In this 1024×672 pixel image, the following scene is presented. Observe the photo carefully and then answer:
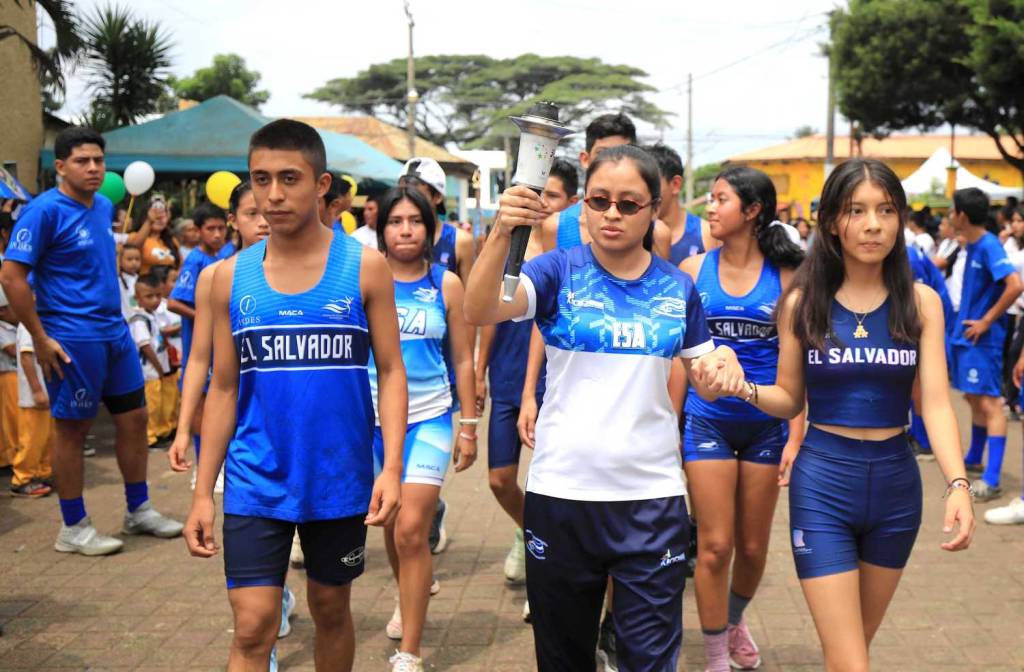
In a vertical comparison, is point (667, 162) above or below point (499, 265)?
above

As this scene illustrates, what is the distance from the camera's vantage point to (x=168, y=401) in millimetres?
10492

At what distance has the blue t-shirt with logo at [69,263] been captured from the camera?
6.31m

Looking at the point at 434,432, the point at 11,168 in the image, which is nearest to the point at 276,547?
the point at 434,432

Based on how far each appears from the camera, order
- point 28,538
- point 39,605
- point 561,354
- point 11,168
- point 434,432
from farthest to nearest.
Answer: point 11,168
point 28,538
point 39,605
point 434,432
point 561,354

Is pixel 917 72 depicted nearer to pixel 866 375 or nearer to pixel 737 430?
pixel 737 430

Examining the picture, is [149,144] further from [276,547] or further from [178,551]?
[276,547]

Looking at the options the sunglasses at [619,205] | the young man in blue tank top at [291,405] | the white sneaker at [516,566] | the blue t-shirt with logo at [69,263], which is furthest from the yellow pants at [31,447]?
the sunglasses at [619,205]

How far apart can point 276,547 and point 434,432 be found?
1421 mm

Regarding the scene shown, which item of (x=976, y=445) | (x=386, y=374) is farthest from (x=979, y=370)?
(x=386, y=374)

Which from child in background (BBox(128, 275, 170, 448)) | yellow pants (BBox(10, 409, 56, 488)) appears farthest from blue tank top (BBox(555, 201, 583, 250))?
child in background (BBox(128, 275, 170, 448))

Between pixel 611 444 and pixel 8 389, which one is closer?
pixel 611 444

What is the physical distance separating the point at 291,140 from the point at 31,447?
557 cm

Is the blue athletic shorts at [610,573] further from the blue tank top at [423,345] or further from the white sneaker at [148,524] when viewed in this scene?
the white sneaker at [148,524]

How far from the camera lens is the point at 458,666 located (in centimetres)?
482
